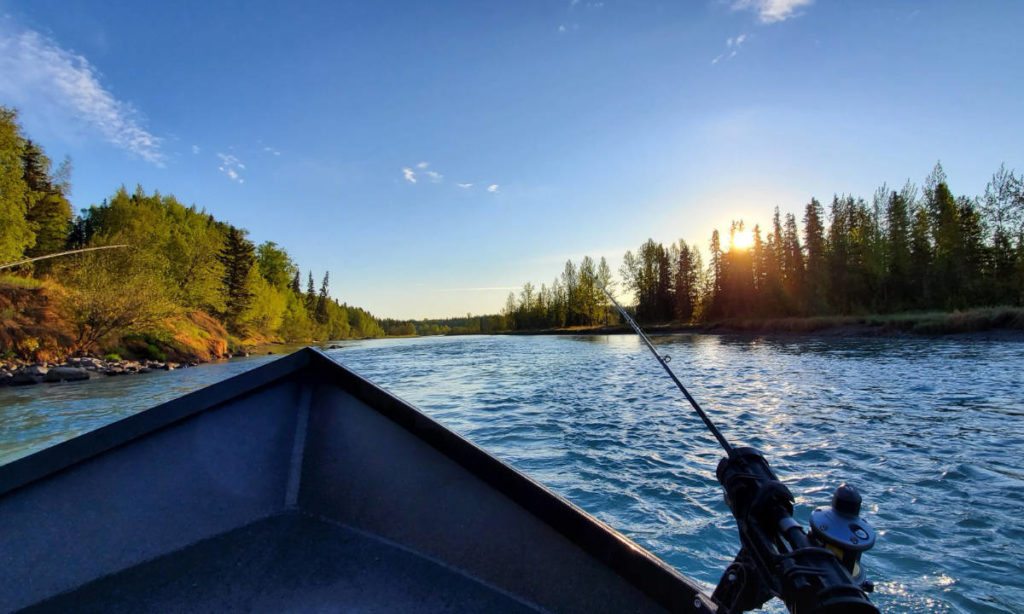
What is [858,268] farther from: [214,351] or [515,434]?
[214,351]

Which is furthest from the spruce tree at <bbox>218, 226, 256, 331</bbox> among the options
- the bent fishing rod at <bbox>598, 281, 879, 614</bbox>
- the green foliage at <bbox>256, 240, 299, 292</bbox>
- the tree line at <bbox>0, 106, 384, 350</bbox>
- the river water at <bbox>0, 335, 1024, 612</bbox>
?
the bent fishing rod at <bbox>598, 281, 879, 614</bbox>

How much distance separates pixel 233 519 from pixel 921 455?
7.15 meters

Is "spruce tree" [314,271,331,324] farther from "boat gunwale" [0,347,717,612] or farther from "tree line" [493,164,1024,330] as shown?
"boat gunwale" [0,347,717,612]

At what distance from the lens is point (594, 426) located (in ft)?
23.4

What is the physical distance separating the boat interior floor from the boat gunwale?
0.38 meters

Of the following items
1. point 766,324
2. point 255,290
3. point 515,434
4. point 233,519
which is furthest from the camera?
point 255,290

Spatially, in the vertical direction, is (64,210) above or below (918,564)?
above

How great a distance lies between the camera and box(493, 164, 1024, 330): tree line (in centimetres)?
3188

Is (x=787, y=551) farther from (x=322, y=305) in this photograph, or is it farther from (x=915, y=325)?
(x=322, y=305)

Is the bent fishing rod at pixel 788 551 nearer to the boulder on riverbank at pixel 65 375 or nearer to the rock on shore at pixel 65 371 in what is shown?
the rock on shore at pixel 65 371

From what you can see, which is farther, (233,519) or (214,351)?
(214,351)

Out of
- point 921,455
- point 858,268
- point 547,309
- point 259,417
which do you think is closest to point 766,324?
point 858,268

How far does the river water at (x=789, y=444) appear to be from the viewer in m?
3.08

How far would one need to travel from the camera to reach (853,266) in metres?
40.1
